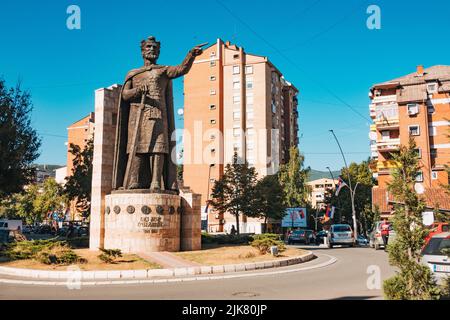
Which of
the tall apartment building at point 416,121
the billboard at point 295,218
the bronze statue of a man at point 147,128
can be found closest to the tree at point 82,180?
the bronze statue of a man at point 147,128

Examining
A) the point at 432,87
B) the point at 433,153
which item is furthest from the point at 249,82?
the point at 433,153

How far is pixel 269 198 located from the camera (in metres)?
43.0

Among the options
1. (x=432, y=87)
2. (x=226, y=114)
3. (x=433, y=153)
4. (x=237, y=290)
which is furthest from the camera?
(x=226, y=114)

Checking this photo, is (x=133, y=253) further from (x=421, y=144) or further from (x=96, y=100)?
→ (x=421, y=144)

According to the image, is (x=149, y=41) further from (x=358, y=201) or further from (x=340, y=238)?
(x=358, y=201)

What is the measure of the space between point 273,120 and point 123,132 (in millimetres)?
48666

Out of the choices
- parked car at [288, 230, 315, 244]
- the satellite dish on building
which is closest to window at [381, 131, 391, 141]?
parked car at [288, 230, 315, 244]

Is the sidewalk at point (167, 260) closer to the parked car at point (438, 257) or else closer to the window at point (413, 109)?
the parked car at point (438, 257)

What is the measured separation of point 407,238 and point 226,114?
188 ft

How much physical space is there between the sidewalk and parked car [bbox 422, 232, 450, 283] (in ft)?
25.2

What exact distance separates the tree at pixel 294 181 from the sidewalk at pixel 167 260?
144 ft

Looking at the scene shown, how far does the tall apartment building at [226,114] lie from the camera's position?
63.7 m
